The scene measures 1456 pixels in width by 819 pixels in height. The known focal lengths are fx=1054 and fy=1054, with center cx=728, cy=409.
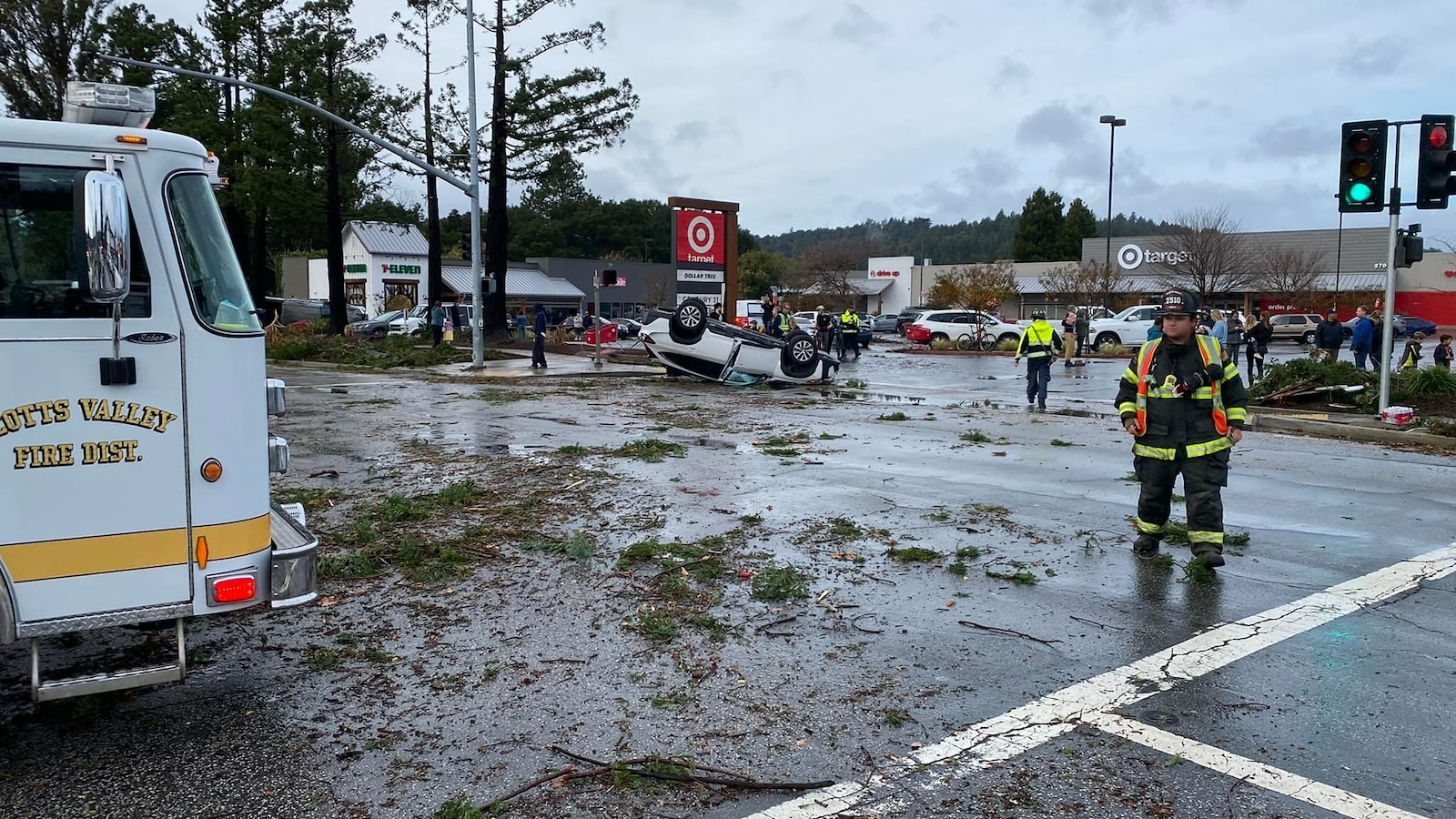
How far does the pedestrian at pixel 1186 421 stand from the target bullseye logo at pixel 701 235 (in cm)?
2492

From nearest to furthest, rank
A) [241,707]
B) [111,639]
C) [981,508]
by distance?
[241,707] → [111,639] → [981,508]

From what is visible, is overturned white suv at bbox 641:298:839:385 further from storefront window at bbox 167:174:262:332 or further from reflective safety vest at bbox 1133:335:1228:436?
storefront window at bbox 167:174:262:332

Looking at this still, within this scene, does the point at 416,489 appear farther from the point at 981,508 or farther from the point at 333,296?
the point at 333,296

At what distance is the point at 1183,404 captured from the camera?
700 centimetres

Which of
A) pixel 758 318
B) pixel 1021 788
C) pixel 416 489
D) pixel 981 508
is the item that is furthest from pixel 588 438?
pixel 758 318

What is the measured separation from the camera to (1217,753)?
4281 mm

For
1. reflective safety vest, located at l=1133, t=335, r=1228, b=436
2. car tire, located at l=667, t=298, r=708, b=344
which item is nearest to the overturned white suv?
car tire, located at l=667, t=298, r=708, b=344

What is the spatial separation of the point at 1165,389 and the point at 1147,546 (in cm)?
112

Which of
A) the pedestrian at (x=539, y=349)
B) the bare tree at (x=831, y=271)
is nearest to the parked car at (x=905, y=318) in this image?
the bare tree at (x=831, y=271)

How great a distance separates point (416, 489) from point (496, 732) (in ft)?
18.3

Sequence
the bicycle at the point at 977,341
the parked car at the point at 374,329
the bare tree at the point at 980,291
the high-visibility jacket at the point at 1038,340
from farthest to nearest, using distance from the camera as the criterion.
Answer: the bare tree at the point at 980,291
the parked car at the point at 374,329
the bicycle at the point at 977,341
the high-visibility jacket at the point at 1038,340

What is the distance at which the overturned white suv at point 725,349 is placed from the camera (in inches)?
866

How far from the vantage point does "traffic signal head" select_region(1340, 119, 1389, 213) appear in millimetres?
13883

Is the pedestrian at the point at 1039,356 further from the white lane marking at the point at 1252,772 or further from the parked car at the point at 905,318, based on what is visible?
the parked car at the point at 905,318
